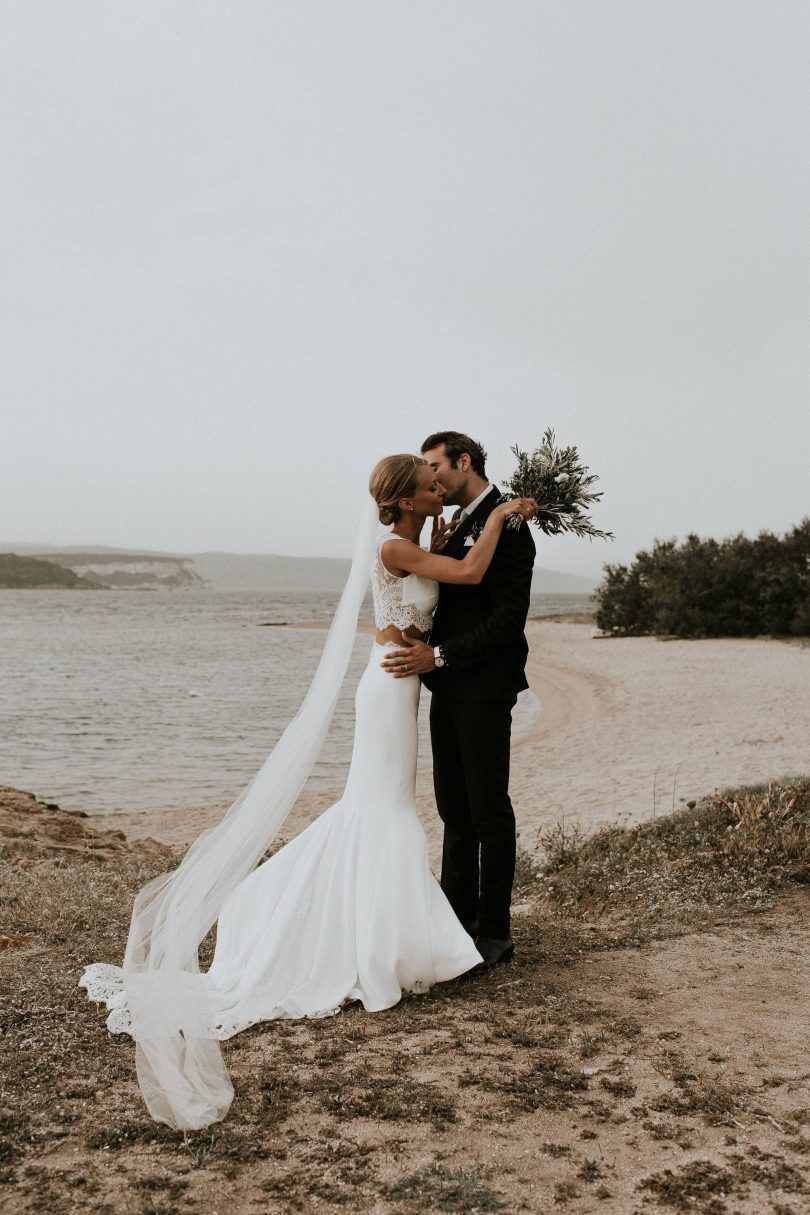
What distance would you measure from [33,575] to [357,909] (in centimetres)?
14825

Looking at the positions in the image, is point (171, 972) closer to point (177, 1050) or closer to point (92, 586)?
point (177, 1050)

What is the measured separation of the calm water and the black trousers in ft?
28.7

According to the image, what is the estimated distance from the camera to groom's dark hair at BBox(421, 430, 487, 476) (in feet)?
15.3

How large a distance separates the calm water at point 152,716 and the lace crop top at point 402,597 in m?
9.14

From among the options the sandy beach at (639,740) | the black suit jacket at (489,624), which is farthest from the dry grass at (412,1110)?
the sandy beach at (639,740)

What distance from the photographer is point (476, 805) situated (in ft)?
15.2

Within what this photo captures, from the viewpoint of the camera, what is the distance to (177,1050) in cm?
348

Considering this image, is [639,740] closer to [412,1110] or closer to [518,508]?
[518,508]

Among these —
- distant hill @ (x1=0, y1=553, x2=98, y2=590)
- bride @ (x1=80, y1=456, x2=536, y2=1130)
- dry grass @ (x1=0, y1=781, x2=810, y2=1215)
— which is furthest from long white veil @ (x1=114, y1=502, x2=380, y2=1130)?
distant hill @ (x1=0, y1=553, x2=98, y2=590)

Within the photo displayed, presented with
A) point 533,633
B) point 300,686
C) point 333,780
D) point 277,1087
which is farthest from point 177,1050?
point 533,633

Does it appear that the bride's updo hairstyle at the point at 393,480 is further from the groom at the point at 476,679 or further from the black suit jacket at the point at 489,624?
the black suit jacket at the point at 489,624

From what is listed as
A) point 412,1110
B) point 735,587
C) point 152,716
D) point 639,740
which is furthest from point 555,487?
point 735,587

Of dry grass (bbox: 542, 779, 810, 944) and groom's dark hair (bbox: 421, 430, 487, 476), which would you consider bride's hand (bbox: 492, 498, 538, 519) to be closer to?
groom's dark hair (bbox: 421, 430, 487, 476)

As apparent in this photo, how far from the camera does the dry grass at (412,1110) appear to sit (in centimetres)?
265
